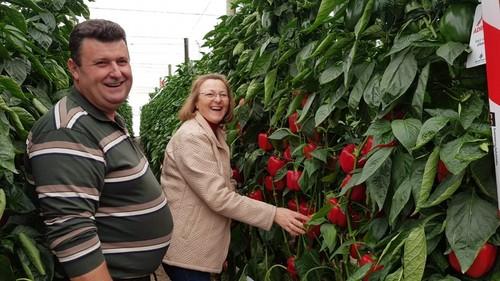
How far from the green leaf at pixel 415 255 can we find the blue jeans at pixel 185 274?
1203 mm

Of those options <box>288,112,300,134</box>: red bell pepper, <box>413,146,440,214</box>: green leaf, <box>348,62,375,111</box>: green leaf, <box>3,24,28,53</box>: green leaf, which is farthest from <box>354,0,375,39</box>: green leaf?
<box>3,24,28,53</box>: green leaf

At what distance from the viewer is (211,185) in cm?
189

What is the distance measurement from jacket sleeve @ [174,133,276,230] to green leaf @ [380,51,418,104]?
32.8 inches

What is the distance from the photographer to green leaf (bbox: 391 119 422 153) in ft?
3.33

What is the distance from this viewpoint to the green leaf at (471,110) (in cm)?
95

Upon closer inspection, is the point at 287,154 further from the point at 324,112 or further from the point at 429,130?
the point at 429,130

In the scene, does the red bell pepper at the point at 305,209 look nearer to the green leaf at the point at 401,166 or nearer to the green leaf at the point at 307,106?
the green leaf at the point at 307,106

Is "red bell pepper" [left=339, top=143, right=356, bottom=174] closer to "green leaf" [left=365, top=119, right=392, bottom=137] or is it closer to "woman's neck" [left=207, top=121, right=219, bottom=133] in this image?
"green leaf" [left=365, top=119, right=392, bottom=137]

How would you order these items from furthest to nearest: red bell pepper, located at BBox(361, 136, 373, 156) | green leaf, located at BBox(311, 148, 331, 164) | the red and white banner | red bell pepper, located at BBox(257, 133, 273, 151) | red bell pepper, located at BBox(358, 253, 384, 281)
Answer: red bell pepper, located at BBox(257, 133, 273, 151) < green leaf, located at BBox(311, 148, 331, 164) < red bell pepper, located at BBox(361, 136, 373, 156) < red bell pepper, located at BBox(358, 253, 384, 281) < the red and white banner

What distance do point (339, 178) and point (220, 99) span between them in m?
0.80

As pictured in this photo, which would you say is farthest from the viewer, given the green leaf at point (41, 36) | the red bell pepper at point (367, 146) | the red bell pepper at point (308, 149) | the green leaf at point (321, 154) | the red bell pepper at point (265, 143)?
the red bell pepper at point (265, 143)

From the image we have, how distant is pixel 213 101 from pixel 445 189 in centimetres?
132

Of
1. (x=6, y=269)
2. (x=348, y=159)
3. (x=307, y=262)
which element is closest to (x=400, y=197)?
(x=348, y=159)

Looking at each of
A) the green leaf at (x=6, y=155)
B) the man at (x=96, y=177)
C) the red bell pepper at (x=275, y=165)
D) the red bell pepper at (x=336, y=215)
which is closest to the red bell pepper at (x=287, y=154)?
the red bell pepper at (x=275, y=165)
